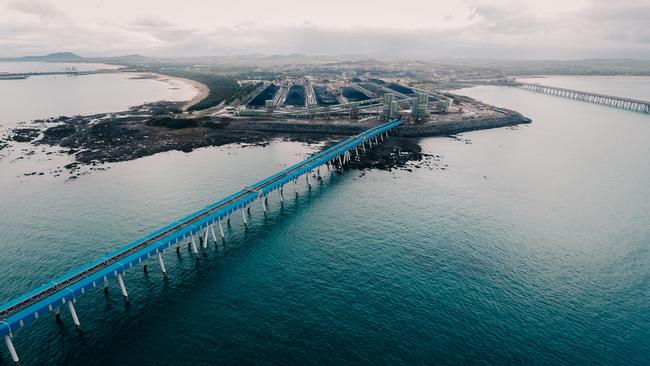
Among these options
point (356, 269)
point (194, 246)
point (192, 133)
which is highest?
point (192, 133)

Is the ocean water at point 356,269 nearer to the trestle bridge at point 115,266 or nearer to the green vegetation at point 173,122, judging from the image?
the trestle bridge at point 115,266

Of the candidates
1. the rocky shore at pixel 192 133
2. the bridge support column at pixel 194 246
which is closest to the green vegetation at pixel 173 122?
the rocky shore at pixel 192 133

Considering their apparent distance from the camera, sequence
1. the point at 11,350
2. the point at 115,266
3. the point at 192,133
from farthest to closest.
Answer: the point at 192,133 < the point at 115,266 < the point at 11,350

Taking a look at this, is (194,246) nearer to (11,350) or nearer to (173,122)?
(11,350)

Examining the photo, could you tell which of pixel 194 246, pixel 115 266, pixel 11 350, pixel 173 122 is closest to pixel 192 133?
pixel 173 122

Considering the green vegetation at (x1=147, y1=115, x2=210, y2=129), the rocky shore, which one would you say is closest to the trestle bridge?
the rocky shore

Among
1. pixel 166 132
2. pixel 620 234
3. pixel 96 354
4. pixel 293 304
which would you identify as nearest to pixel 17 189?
pixel 166 132

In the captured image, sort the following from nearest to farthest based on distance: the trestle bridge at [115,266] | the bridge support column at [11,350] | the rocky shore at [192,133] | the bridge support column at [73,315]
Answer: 1. the bridge support column at [11,350]
2. the trestle bridge at [115,266]
3. the bridge support column at [73,315]
4. the rocky shore at [192,133]

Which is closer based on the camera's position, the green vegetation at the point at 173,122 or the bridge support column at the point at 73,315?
the bridge support column at the point at 73,315

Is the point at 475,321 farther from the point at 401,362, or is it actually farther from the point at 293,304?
the point at 293,304
